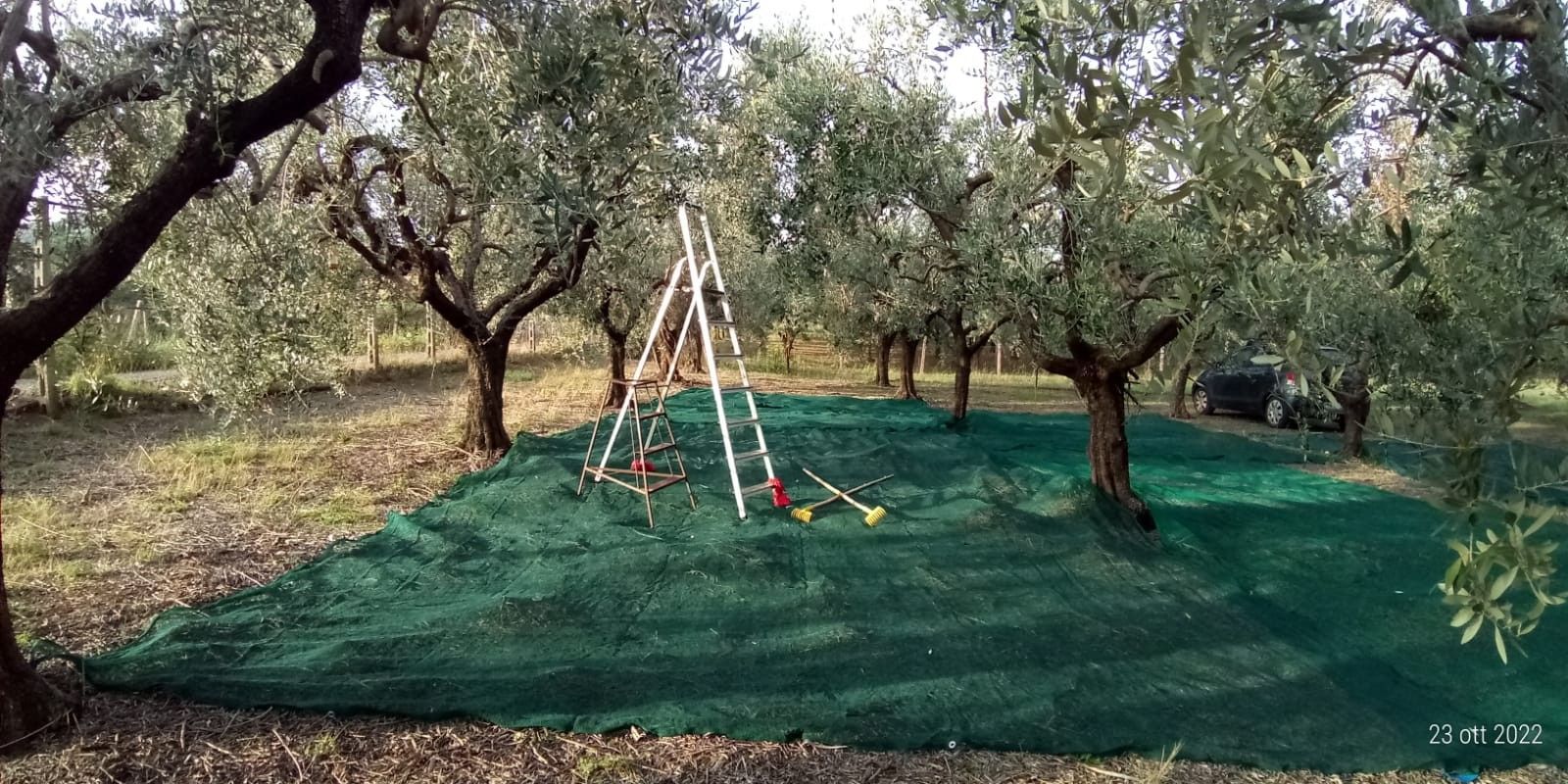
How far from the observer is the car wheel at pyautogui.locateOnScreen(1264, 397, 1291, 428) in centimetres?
1561

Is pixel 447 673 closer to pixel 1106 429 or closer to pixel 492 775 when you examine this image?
pixel 492 775

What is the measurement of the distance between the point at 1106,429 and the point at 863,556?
3013 mm

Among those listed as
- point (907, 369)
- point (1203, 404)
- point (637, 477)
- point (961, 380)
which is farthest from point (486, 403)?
point (1203, 404)

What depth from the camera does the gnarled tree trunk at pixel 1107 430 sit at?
25.0 ft

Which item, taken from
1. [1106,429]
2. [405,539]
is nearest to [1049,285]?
[1106,429]

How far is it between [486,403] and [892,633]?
22.5 feet

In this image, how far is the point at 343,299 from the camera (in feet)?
29.4

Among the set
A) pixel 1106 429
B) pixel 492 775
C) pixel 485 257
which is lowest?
pixel 492 775

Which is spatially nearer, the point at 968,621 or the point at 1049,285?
the point at 968,621

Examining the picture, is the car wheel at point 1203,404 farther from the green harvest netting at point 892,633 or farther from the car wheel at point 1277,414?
the green harvest netting at point 892,633

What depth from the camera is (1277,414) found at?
15836 millimetres

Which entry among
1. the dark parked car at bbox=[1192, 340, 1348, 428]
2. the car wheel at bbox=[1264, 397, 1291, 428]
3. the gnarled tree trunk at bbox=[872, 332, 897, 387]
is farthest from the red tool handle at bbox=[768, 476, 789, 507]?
the gnarled tree trunk at bbox=[872, 332, 897, 387]

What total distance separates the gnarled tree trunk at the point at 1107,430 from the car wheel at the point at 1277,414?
9.67 meters

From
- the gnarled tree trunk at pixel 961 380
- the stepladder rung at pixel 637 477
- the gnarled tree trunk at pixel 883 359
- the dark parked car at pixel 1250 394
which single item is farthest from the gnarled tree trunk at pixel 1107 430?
the gnarled tree trunk at pixel 883 359
